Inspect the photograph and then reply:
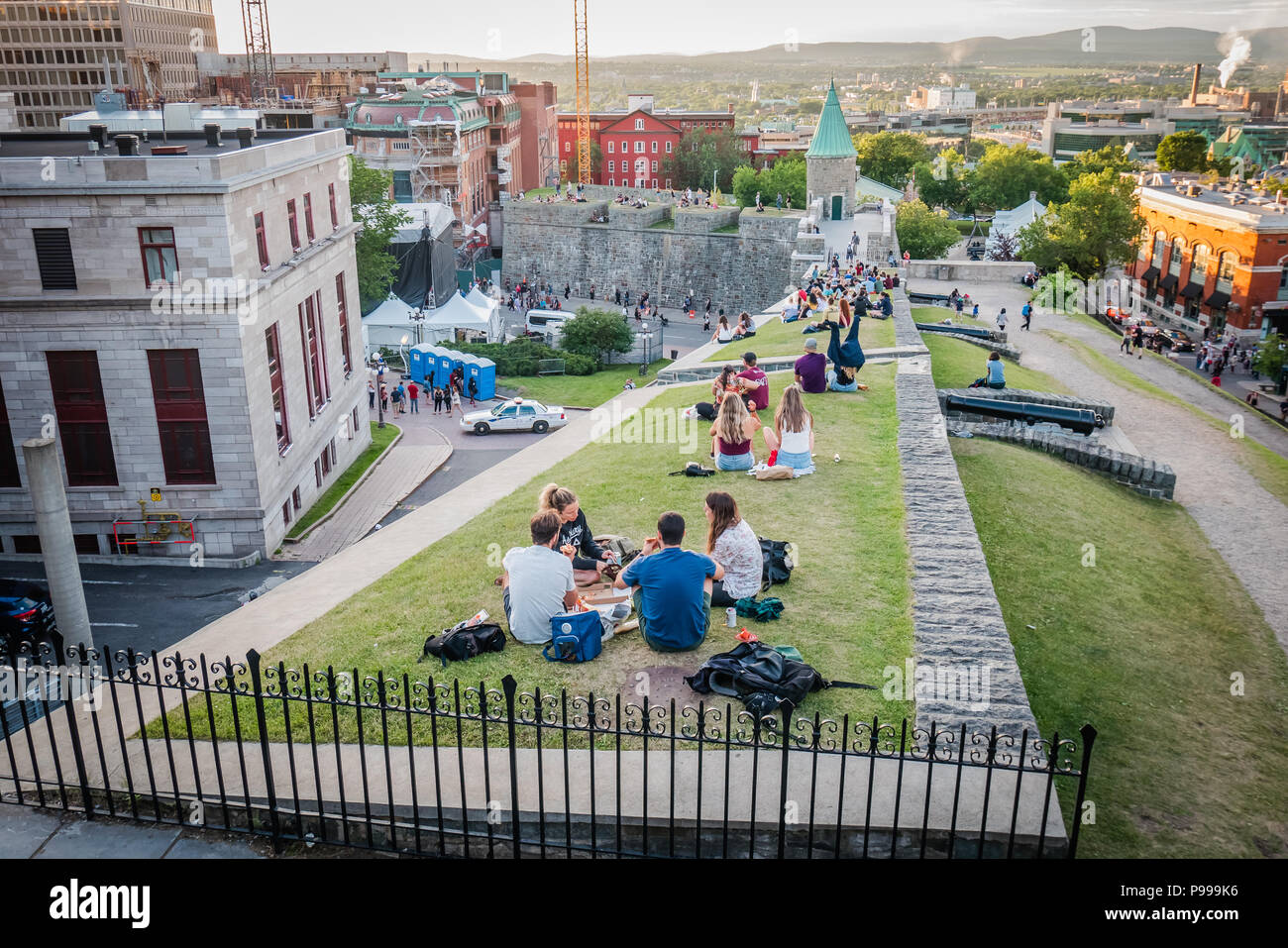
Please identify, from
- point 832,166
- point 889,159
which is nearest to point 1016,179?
point 889,159

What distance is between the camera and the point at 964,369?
27.1 meters

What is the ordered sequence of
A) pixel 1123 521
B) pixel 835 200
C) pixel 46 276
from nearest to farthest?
pixel 1123 521, pixel 46 276, pixel 835 200

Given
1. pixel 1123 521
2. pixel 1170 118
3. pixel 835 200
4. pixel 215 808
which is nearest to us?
pixel 215 808

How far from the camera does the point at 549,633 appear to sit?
9.38 m

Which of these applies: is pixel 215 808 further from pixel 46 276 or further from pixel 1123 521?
pixel 46 276

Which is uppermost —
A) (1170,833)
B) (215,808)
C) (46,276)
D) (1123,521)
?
(46,276)

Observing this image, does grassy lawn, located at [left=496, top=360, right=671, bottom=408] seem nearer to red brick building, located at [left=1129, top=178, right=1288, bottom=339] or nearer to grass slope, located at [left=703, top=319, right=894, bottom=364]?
grass slope, located at [left=703, top=319, right=894, bottom=364]

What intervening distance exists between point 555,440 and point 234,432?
684 centimetres

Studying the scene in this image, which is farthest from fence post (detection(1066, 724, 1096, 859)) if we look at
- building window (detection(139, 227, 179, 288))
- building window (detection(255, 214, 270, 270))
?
building window (detection(255, 214, 270, 270))

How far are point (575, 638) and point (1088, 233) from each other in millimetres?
57364

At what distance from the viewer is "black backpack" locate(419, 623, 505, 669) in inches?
365

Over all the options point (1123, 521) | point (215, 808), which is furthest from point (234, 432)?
point (1123, 521)

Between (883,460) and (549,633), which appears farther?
(883,460)
